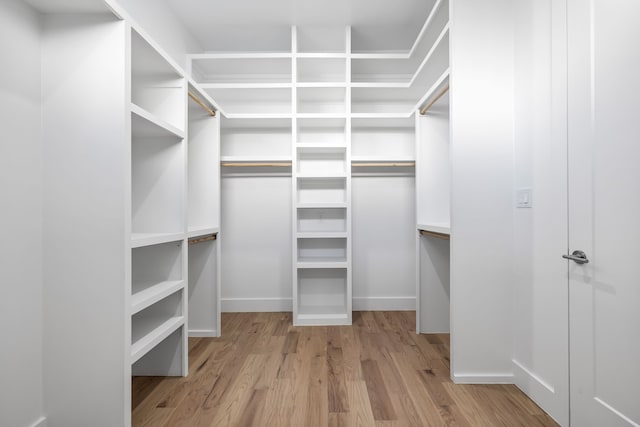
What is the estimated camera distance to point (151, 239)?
60.8 inches

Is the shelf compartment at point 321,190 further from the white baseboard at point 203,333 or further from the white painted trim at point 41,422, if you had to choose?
the white painted trim at point 41,422

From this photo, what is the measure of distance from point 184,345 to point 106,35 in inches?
64.3

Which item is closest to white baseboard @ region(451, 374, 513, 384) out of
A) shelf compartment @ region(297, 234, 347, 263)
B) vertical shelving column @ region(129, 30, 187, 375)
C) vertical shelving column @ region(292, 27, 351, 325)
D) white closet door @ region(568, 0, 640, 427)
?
white closet door @ region(568, 0, 640, 427)

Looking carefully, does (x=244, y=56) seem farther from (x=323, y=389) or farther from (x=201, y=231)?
(x=323, y=389)

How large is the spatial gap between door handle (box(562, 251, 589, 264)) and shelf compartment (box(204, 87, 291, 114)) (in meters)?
2.59

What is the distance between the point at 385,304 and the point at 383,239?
2.11 feet

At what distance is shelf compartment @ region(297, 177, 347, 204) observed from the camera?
3.15m

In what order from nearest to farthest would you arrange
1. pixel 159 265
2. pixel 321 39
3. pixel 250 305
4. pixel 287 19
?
pixel 159 265
pixel 287 19
pixel 321 39
pixel 250 305

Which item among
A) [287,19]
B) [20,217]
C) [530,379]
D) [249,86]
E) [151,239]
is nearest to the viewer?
[20,217]

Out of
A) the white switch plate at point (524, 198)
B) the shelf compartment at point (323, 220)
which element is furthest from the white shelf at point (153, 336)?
the white switch plate at point (524, 198)

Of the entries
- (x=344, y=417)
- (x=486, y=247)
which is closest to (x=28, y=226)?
(x=344, y=417)

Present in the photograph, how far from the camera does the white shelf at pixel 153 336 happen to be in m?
1.45

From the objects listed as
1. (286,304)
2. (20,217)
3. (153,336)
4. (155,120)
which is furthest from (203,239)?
(286,304)

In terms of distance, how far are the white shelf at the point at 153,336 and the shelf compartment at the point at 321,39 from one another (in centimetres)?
242
